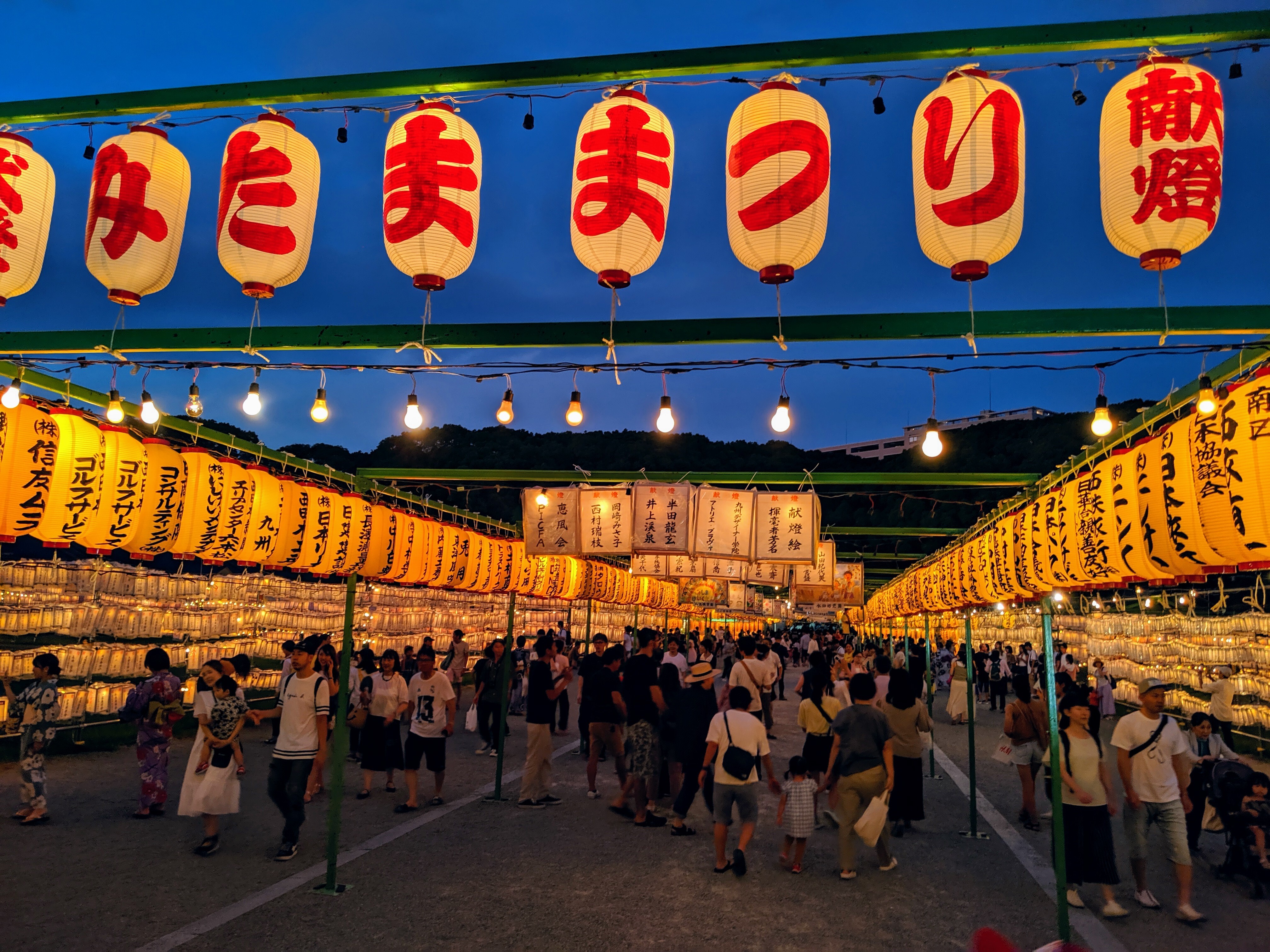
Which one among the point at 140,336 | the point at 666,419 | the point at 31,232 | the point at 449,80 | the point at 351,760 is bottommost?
the point at 351,760

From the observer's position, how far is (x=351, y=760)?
13.3 meters

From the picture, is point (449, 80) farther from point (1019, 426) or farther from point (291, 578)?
point (1019, 426)

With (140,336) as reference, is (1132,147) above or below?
above

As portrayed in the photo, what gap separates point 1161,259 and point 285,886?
27.2 feet

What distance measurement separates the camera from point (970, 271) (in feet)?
19.1

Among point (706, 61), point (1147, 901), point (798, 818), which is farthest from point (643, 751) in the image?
point (706, 61)

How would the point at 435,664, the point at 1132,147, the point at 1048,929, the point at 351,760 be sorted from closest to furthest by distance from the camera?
the point at 1132,147, the point at 1048,929, the point at 435,664, the point at 351,760

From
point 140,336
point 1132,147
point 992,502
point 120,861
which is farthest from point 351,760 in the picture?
point 992,502

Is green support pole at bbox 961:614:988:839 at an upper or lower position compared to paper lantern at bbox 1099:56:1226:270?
lower

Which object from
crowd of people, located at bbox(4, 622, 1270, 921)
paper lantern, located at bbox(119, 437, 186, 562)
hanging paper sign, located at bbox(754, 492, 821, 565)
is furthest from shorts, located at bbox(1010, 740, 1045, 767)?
paper lantern, located at bbox(119, 437, 186, 562)

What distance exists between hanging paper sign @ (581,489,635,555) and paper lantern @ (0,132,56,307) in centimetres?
940

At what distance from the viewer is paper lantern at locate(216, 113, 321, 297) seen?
666 centimetres

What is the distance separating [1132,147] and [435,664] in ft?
29.8

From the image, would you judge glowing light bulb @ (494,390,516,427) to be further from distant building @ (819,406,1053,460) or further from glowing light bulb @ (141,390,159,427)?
distant building @ (819,406,1053,460)
